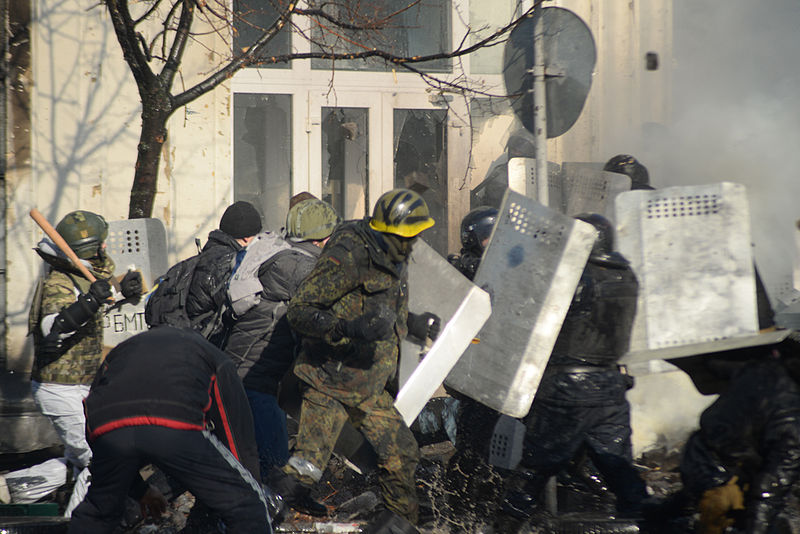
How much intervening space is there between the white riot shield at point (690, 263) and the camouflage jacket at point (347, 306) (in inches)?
87.9

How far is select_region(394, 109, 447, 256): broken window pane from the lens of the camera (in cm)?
796

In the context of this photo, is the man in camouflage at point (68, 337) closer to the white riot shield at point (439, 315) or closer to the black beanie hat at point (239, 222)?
the black beanie hat at point (239, 222)

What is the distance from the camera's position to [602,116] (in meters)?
8.37

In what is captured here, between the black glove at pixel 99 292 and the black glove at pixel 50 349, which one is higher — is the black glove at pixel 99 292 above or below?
above

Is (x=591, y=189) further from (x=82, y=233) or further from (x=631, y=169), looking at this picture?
(x=82, y=233)

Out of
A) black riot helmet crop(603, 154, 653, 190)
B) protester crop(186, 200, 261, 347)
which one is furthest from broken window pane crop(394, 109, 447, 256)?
protester crop(186, 200, 261, 347)

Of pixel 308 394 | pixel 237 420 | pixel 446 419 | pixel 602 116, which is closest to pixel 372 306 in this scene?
pixel 308 394

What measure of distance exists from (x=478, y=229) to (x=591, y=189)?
168cm

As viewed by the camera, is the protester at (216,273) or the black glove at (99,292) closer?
the black glove at (99,292)

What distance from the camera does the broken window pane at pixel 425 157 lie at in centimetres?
796

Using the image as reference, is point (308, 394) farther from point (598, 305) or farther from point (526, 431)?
point (598, 305)

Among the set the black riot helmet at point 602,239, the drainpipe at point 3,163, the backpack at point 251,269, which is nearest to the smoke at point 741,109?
the black riot helmet at point 602,239

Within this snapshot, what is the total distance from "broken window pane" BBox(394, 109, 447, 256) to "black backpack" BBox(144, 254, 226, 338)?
12.3 ft

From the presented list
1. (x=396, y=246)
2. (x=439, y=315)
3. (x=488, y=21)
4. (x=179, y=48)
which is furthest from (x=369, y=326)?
(x=488, y=21)
